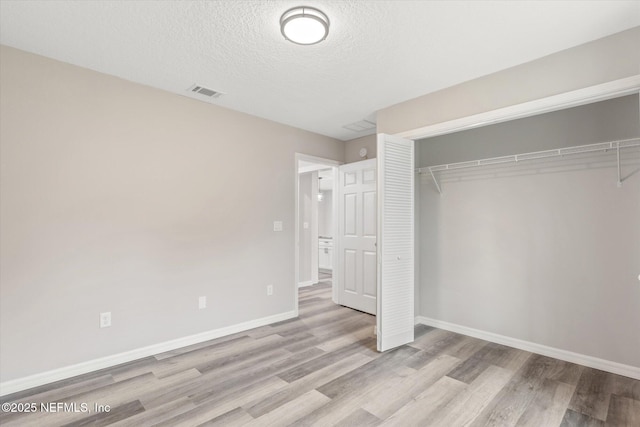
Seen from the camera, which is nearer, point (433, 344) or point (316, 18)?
point (316, 18)

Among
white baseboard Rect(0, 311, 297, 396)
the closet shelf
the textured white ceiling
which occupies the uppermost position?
the textured white ceiling

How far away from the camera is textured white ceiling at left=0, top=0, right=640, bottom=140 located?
1997mm

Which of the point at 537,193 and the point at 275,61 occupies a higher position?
the point at 275,61

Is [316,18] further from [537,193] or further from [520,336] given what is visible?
[520,336]

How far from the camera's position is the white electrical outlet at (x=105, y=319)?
2.82 meters

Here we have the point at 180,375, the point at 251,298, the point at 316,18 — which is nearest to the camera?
the point at 316,18

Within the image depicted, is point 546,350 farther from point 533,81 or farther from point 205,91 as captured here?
point 205,91

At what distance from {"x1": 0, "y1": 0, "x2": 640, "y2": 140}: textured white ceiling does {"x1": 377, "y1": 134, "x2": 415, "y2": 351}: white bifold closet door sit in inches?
27.4

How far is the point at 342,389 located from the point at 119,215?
2.51 meters

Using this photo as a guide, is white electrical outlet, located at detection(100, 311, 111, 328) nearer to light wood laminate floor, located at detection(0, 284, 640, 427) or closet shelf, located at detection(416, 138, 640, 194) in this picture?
light wood laminate floor, located at detection(0, 284, 640, 427)

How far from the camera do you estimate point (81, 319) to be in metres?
2.71

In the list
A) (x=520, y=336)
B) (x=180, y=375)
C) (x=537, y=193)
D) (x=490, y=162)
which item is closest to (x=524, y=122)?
(x=490, y=162)

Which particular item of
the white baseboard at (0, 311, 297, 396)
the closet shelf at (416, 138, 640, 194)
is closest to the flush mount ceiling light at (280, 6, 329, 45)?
the closet shelf at (416, 138, 640, 194)

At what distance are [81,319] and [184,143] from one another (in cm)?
189
